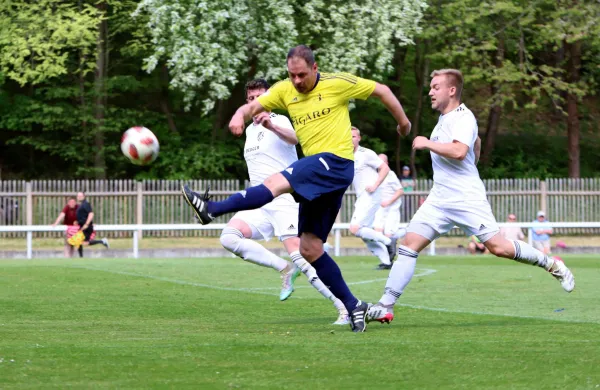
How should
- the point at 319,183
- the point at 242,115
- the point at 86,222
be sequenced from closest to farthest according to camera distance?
the point at 319,183 < the point at 242,115 < the point at 86,222

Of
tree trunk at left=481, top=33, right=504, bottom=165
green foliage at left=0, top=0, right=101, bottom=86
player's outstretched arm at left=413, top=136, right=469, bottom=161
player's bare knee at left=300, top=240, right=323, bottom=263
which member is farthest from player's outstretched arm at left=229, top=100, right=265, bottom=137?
tree trunk at left=481, top=33, right=504, bottom=165

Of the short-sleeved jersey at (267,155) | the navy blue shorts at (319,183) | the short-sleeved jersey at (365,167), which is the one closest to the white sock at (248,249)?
the short-sleeved jersey at (267,155)

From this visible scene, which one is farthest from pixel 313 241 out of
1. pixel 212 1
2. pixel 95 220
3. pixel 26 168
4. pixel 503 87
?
pixel 26 168

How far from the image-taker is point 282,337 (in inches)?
333

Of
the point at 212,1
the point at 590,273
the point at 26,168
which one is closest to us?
the point at 590,273

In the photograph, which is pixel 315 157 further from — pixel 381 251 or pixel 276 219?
pixel 381 251

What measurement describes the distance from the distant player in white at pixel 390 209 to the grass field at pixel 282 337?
522 cm

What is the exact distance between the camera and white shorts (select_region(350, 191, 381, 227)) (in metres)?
19.1

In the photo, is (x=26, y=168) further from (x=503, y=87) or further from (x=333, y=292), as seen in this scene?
(x=333, y=292)

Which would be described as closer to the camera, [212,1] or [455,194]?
[455,194]

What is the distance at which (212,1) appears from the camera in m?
31.2

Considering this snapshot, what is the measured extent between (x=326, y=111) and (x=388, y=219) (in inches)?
490

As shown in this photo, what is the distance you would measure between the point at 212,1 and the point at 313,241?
22.7 m

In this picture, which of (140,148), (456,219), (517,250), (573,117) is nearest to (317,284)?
(456,219)
